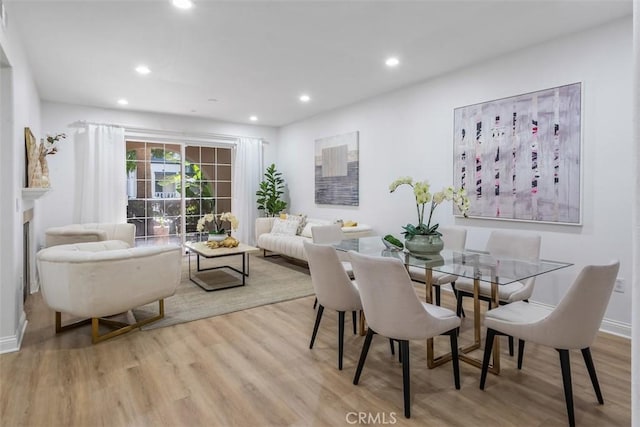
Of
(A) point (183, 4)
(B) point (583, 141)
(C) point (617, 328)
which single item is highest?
(A) point (183, 4)

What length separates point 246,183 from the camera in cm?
732

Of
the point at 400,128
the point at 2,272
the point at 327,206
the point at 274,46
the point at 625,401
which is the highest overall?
the point at 274,46

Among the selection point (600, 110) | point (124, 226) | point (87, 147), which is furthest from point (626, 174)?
point (87, 147)

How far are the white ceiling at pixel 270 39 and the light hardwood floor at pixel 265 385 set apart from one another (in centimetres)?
262

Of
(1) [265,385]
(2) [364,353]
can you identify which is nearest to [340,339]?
(2) [364,353]

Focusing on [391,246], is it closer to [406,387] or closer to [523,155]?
[406,387]

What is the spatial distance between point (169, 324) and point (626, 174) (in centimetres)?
408

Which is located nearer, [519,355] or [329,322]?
[519,355]

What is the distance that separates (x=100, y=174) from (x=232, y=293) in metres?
3.37

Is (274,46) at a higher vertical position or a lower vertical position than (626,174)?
higher

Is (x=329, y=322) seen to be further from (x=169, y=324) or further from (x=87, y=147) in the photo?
(x=87, y=147)

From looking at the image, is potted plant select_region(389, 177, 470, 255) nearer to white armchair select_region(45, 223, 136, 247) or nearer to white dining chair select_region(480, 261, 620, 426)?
white dining chair select_region(480, 261, 620, 426)

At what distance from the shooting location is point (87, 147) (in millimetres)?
5668

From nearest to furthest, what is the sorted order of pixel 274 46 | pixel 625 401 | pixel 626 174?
pixel 625 401 < pixel 626 174 < pixel 274 46
